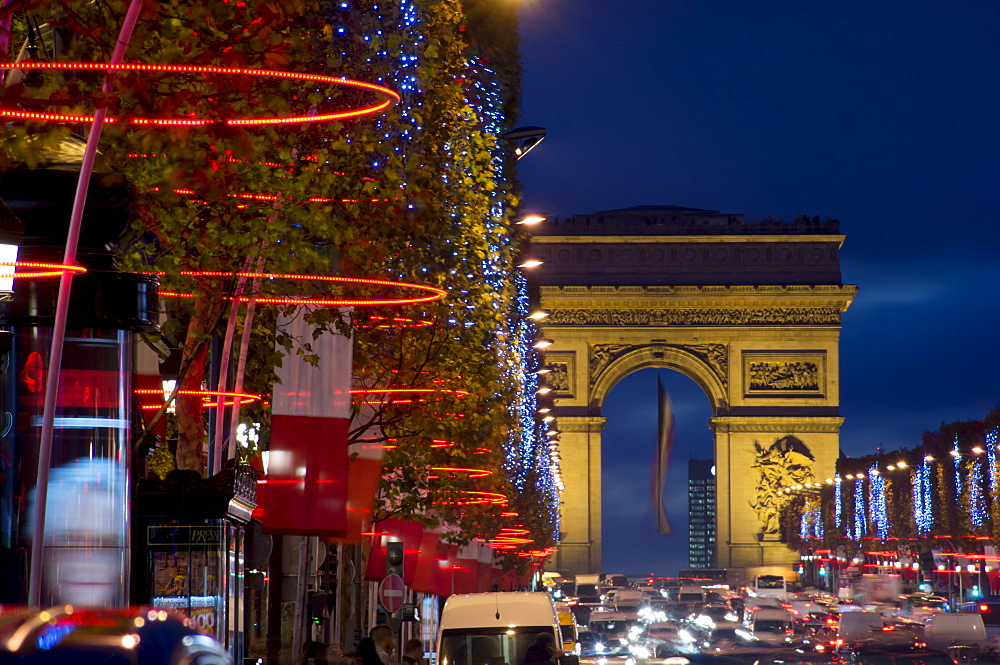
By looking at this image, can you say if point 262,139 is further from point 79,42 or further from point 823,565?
point 823,565

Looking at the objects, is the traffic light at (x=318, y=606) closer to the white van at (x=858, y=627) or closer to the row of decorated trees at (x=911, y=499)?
the white van at (x=858, y=627)

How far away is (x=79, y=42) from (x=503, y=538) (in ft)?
143

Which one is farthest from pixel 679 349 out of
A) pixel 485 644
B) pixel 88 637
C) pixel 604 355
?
pixel 88 637

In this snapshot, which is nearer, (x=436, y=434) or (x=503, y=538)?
(x=436, y=434)

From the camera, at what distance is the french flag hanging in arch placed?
1562 centimetres

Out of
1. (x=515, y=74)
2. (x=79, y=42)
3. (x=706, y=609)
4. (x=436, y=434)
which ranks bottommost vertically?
(x=706, y=609)

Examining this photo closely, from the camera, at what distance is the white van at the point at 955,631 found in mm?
38250

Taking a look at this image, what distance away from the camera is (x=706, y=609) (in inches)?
2277

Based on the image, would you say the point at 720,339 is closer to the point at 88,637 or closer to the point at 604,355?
the point at 604,355

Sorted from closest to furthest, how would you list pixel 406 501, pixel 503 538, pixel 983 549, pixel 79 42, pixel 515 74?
1. pixel 79 42
2. pixel 406 501
3. pixel 515 74
4. pixel 503 538
5. pixel 983 549

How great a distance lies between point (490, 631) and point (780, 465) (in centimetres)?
7466

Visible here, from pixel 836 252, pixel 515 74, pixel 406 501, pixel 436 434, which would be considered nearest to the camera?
pixel 436 434

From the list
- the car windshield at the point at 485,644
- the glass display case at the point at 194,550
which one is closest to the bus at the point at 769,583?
the car windshield at the point at 485,644

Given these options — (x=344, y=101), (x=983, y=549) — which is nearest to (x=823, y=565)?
(x=983, y=549)
